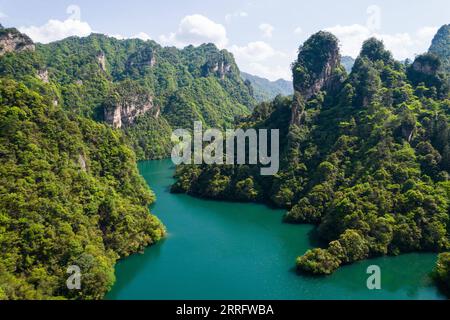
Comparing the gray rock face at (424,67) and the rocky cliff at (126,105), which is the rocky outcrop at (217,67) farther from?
the gray rock face at (424,67)

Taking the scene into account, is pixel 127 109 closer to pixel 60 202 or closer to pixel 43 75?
pixel 43 75

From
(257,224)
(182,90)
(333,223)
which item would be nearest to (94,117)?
(182,90)

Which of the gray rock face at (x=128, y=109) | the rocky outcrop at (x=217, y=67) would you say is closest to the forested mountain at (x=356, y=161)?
the gray rock face at (x=128, y=109)

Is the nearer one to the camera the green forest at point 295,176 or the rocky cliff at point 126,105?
the green forest at point 295,176

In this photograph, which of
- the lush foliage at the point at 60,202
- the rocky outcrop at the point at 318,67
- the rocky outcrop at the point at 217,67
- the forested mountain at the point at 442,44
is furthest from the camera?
the rocky outcrop at the point at 217,67

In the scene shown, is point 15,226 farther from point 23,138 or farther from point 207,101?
point 207,101

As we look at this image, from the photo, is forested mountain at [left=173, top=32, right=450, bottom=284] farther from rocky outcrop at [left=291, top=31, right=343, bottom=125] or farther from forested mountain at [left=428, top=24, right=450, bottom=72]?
forested mountain at [left=428, top=24, right=450, bottom=72]

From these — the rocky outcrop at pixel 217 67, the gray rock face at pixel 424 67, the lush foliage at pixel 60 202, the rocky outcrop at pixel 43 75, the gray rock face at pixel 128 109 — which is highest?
the rocky outcrop at pixel 217 67

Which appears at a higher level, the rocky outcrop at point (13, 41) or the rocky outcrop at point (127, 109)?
the rocky outcrop at point (13, 41)
